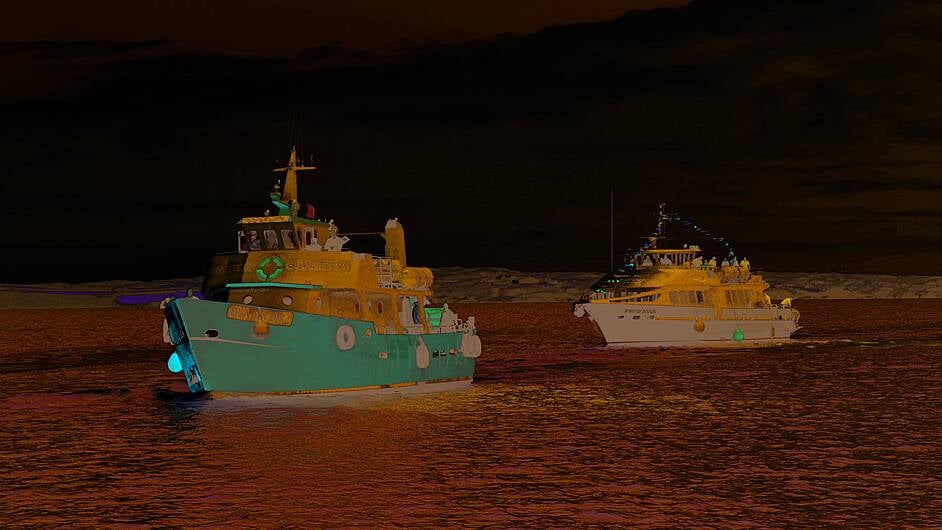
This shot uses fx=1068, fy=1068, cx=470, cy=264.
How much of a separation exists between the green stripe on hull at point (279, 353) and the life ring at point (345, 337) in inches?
3.4

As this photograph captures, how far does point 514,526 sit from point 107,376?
42881mm

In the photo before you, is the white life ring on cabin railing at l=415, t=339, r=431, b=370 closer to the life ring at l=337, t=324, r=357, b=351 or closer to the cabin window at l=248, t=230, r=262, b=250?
the life ring at l=337, t=324, r=357, b=351

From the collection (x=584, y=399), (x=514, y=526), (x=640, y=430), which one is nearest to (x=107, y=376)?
(x=584, y=399)

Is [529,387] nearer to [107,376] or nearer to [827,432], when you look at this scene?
[827,432]

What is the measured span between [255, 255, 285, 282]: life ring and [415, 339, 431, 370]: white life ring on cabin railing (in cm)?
631

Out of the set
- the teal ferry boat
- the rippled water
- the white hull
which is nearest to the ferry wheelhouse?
the white hull

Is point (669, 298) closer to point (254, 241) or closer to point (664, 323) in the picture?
point (664, 323)

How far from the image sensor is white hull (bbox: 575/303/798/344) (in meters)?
77.6

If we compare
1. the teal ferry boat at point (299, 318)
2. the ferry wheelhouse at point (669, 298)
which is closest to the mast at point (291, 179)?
the teal ferry boat at point (299, 318)

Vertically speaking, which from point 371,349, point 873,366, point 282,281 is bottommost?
point 873,366

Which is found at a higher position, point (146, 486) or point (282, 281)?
point (282, 281)

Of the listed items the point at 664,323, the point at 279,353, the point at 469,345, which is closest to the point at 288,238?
the point at 279,353

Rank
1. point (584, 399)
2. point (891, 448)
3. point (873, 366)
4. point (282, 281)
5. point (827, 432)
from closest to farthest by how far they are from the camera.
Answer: point (891, 448), point (827, 432), point (282, 281), point (584, 399), point (873, 366)

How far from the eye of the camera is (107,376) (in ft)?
187
